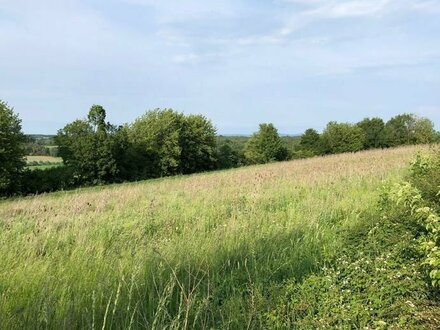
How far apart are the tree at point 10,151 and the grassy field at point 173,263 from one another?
37.9 meters

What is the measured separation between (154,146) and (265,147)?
2322 cm

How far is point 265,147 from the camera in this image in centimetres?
7462

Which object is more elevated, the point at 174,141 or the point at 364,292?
the point at 174,141

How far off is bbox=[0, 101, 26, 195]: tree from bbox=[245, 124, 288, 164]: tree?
41557 mm

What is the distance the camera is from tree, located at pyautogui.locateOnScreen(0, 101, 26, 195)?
41.0 metres

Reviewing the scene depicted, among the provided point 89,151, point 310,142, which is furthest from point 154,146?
point 310,142

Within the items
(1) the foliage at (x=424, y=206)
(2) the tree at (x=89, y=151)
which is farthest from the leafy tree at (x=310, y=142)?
(1) the foliage at (x=424, y=206)

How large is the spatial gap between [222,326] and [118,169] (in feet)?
172

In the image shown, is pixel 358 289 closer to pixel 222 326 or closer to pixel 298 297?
pixel 298 297

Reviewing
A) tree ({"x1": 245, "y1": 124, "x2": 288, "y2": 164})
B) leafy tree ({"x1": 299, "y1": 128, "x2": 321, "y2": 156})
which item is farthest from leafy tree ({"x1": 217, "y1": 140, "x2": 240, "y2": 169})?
leafy tree ({"x1": 299, "y1": 128, "x2": 321, "y2": 156})

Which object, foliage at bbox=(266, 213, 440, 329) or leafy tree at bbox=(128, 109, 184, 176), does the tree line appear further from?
foliage at bbox=(266, 213, 440, 329)

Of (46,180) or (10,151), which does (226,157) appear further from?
(10,151)

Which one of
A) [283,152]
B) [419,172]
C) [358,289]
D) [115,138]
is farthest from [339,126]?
[358,289]

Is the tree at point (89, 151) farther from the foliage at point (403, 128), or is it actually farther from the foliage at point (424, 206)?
the foliage at point (424, 206)
